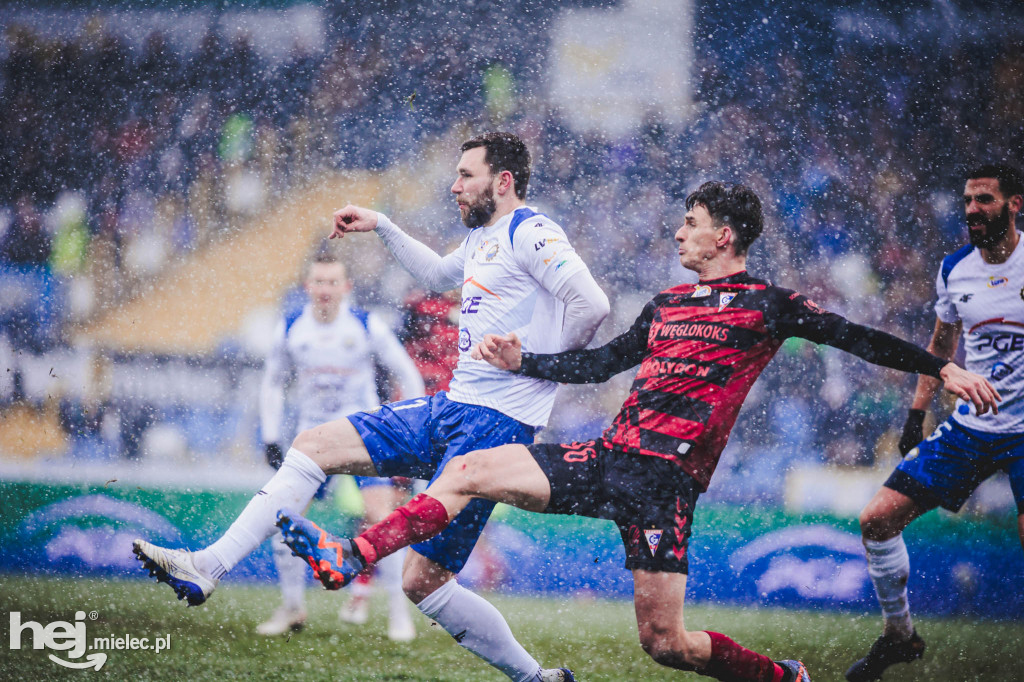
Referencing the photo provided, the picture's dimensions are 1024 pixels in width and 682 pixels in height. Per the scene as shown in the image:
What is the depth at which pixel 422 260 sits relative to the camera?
3615 mm

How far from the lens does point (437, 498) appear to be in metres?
2.74

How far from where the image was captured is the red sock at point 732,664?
287 cm

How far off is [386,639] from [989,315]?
127 inches

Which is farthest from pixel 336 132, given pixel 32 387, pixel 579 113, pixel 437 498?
pixel 437 498

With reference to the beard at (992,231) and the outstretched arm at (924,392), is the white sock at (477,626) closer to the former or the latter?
the outstretched arm at (924,392)

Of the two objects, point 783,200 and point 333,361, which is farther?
point 783,200

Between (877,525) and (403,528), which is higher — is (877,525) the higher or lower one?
the lower one

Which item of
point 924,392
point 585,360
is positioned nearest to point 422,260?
point 585,360

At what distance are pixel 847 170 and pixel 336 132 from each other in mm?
3067

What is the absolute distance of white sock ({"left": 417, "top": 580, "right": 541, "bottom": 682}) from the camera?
3176mm

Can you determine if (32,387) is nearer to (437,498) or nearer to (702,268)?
(437,498)

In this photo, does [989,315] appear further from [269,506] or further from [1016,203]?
[269,506]

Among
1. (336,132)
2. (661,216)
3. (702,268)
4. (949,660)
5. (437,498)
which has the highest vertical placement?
(336,132)

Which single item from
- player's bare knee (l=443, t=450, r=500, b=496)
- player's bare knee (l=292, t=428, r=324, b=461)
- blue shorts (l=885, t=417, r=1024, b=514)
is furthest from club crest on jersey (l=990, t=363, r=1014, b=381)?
player's bare knee (l=292, t=428, r=324, b=461)
